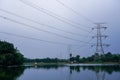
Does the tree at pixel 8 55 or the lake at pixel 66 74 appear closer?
the lake at pixel 66 74

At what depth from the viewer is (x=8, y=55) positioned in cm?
9975

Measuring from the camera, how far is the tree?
9789 cm

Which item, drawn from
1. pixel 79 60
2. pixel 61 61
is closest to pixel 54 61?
pixel 61 61

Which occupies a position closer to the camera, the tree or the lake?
the lake

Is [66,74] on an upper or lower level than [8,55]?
lower

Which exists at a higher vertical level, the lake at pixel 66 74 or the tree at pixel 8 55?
the tree at pixel 8 55

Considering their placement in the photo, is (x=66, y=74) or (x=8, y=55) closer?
(x=66, y=74)

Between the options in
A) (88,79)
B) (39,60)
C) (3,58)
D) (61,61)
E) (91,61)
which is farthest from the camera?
(39,60)

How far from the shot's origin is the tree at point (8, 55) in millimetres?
97887

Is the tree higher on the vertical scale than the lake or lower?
higher

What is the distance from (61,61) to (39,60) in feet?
71.4

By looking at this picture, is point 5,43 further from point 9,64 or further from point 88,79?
point 88,79

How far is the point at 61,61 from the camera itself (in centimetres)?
15662

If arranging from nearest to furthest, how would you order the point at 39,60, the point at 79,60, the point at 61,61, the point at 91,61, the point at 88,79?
the point at 88,79, the point at 91,61, the point at 79,60, the point at 61,61, the point at 39,60
